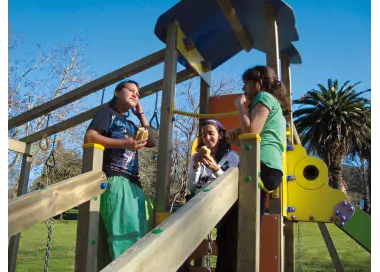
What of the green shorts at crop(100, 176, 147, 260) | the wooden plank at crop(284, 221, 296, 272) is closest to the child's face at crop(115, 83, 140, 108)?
the green shorts at crop(100, 176, 147, 260)

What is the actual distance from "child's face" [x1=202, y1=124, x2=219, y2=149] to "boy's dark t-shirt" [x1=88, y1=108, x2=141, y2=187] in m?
0.79

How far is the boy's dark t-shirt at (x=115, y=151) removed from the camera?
263cm

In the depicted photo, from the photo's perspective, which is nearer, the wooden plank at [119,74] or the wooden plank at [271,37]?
the wooden plank at [271,37]

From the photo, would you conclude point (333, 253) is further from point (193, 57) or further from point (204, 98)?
point (193, 57)

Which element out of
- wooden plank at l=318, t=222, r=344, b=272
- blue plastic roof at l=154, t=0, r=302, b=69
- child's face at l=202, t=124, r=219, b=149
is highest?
blue plastic roof at l=154, t=0, r=302, b=69

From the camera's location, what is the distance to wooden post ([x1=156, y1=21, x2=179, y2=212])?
3.43 m

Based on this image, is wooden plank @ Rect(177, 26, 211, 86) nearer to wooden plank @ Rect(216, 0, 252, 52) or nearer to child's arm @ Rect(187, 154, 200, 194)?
wooden plank @ Rect(216, 0, 252, 52)

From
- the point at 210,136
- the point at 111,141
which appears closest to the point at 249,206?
the point at 111,141

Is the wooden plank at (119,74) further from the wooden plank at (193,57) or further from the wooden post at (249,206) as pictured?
the wooden post at (249,206)

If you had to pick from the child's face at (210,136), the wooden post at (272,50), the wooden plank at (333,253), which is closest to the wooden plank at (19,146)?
the child's face at (210,136)

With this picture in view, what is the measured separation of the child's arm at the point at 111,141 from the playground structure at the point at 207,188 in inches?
9.8

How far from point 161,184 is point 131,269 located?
2358mm

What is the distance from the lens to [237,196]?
1.87 meters

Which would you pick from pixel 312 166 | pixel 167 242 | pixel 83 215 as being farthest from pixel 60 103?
pixel 167 242
